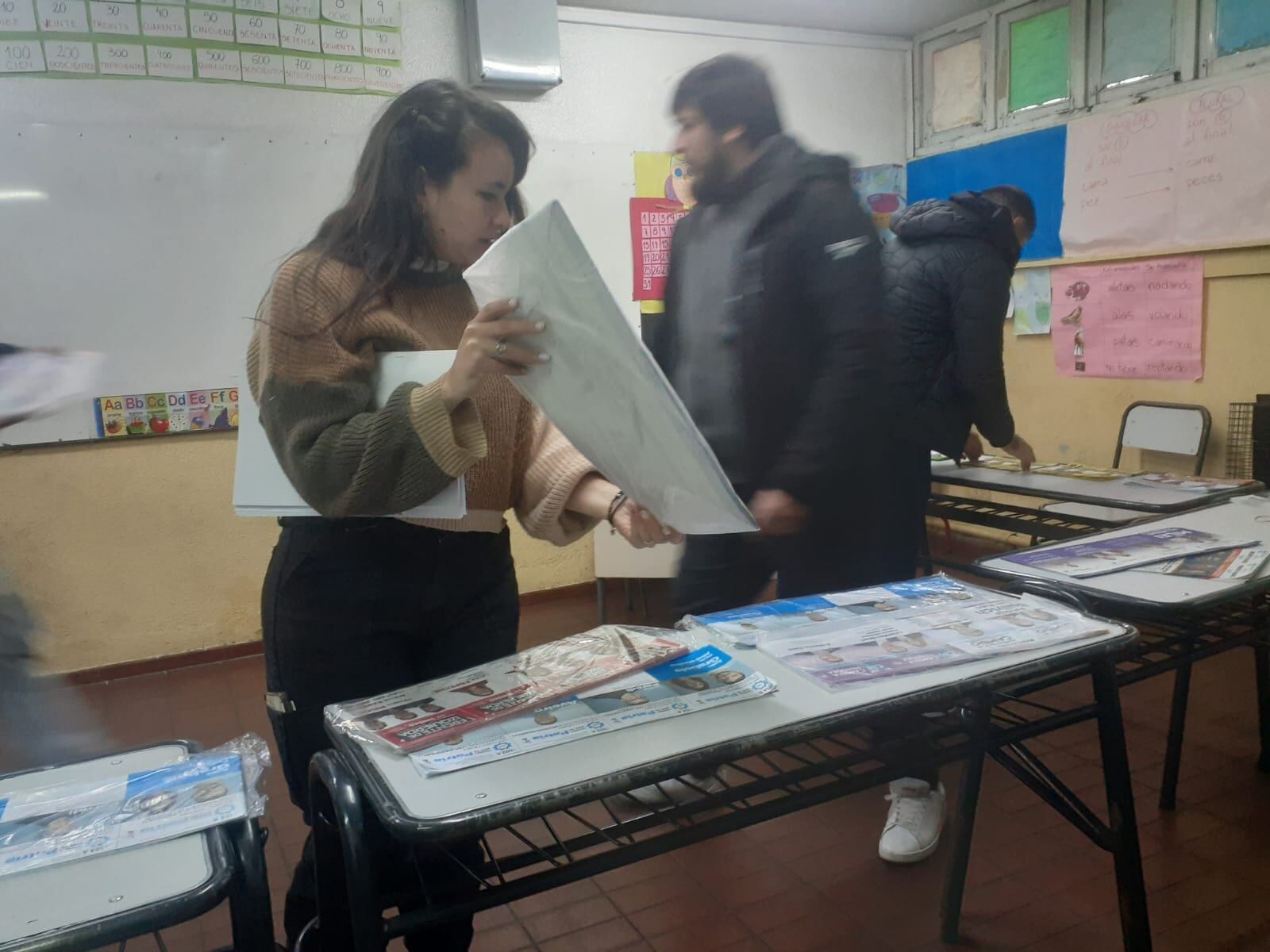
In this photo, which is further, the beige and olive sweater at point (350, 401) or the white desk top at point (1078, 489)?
the white desk top at point (1078, 489)

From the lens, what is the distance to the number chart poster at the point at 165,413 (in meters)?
2.93

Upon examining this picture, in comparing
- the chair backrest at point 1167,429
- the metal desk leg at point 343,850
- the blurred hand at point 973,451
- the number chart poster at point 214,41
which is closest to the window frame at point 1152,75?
the chair backrest at point 1167,429

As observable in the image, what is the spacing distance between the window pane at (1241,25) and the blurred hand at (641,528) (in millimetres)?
2884

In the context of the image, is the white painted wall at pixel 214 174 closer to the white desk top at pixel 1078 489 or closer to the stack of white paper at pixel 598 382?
the white desk top at pixel 1078 489

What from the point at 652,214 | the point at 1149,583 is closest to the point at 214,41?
the point at 652,214

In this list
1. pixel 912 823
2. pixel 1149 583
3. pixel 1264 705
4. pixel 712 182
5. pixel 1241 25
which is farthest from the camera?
pixel 1241 25

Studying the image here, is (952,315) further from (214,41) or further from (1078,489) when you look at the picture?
(214,41)

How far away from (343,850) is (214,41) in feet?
9.46

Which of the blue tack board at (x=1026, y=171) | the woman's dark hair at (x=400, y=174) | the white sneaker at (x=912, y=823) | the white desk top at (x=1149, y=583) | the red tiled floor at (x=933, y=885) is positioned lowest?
the red tiled floor at (x=933, y=885)

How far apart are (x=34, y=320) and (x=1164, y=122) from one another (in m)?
3.67

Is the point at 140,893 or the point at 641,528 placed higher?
the point at 641,528

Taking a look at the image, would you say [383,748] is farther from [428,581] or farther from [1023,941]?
[1023,941]

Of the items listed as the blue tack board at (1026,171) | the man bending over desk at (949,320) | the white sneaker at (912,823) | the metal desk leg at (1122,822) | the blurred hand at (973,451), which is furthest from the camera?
the blue tack board at (1026,171)

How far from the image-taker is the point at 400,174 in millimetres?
1028
